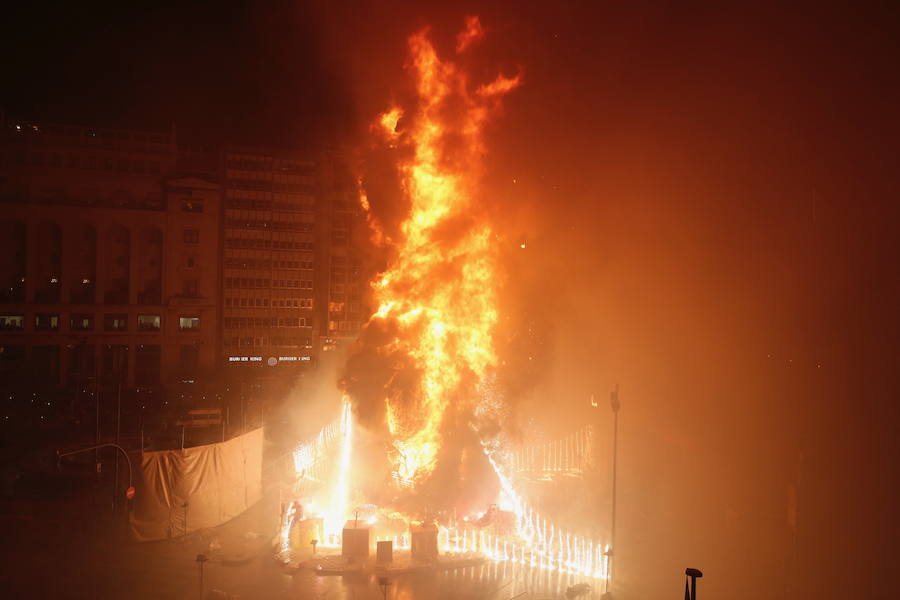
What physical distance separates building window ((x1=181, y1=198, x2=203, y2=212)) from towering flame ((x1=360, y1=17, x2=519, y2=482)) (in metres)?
32.7

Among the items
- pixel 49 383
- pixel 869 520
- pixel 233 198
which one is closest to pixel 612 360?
pixel 869 520

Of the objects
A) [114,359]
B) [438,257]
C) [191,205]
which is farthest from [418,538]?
[191,205]

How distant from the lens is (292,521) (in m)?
15.5

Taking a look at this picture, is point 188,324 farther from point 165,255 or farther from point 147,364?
point 165,255

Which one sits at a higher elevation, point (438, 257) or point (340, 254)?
point (340, 254)

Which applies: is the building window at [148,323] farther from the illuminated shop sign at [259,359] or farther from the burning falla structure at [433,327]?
the burning falla structure at [433,327]

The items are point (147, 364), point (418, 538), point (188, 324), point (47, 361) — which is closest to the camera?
point (418, 538)

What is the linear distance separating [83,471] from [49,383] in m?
26.0

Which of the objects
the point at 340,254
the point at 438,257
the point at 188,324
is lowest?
the point at 188,324

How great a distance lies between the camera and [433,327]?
61.8 feet

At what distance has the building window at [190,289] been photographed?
47.8 metres

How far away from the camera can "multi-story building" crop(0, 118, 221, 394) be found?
44.8 meters

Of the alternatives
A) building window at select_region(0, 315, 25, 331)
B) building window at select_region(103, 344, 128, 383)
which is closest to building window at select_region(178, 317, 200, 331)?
building window at select_region(103, 344, 128, 383)

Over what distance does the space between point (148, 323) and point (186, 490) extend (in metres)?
35.4
